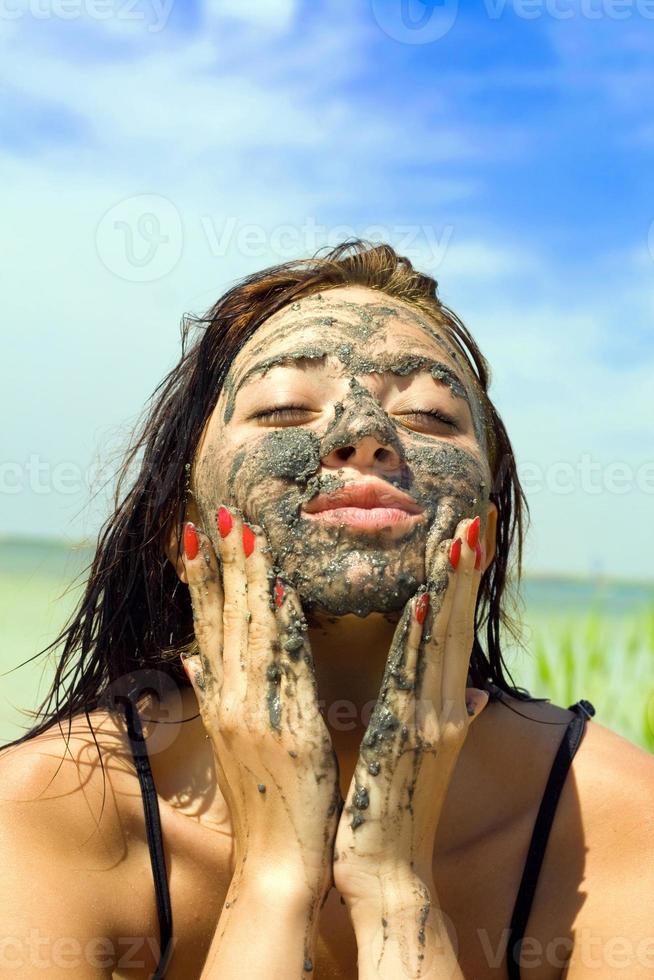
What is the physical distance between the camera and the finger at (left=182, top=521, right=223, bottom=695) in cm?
279

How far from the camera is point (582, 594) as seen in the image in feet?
73.9

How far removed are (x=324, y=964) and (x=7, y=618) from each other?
16.3 meters

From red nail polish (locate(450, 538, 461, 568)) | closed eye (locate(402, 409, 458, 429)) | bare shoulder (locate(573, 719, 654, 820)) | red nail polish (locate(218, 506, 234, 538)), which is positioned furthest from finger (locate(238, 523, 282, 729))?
bare shoulder (locate(573, 719, 654, 820))

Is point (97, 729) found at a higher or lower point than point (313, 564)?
lower

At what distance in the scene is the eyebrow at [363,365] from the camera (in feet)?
9.82

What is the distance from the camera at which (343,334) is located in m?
3.07

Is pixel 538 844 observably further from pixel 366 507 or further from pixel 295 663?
pixel 366 507

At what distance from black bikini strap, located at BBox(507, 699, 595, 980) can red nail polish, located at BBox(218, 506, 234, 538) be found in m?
1.36

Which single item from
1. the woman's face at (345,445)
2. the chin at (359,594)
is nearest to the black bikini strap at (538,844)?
the woman's face at (345,445)

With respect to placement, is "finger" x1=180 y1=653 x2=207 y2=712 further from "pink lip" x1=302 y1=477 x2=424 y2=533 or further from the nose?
the nose

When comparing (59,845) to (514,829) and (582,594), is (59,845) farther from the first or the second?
(582,594)

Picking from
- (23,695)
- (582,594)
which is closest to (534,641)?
(23,695)

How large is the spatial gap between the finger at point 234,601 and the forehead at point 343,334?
0.54m

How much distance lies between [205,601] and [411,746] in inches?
28.5
